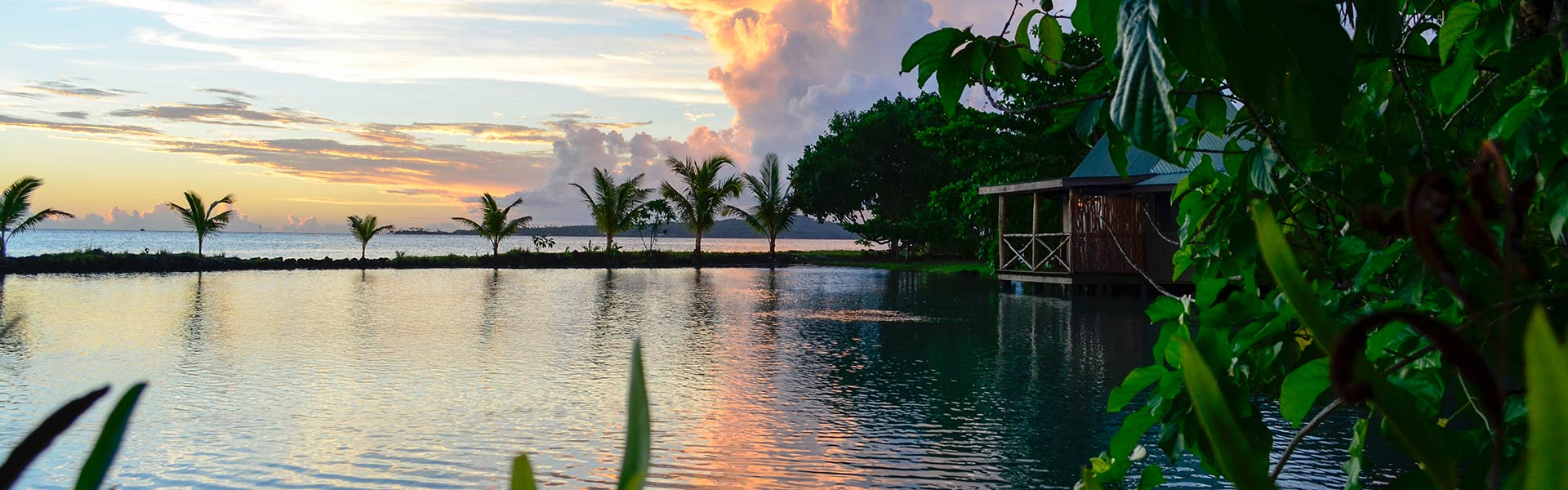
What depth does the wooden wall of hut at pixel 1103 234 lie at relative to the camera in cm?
1658

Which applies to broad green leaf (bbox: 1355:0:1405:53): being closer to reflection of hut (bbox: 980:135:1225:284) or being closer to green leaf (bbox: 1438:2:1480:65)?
green leaf (bbox: 1438:2:1480:65)

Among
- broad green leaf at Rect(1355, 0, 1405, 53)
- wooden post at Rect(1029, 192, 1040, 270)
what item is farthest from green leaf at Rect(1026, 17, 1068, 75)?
wooden post at Rect(1029, 192, 1040, 270)

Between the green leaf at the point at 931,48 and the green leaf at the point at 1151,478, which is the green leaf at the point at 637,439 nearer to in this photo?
the green leaf at the point at 931,48

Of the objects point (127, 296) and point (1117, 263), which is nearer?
point (127, 296)

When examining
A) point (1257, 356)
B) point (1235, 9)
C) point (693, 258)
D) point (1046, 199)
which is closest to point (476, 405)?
point (1257, 356)

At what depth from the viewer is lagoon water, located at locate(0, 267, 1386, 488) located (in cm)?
484

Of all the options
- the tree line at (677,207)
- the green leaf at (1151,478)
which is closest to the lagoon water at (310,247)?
the tree line at (677,207)

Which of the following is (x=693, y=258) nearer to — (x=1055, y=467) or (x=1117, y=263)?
(x=1117, y=263)

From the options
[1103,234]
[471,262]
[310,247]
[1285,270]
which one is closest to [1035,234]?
[1103,234]

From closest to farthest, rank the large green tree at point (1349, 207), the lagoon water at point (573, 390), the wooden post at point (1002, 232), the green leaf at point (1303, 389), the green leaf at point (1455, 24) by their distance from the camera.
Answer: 1. the large green tree at point (1349, 207)
2. the green leaf at point (1303, 389)
3. the green leaf at point (1455, 24)
4. the lagoon water at point (573, 390)
5. the wooden post at point (1002, 232)

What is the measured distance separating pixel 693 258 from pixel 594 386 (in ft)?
74.6

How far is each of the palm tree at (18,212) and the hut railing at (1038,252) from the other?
18.0m

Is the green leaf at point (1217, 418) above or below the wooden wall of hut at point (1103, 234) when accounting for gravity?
below

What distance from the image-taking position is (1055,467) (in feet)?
16.2
